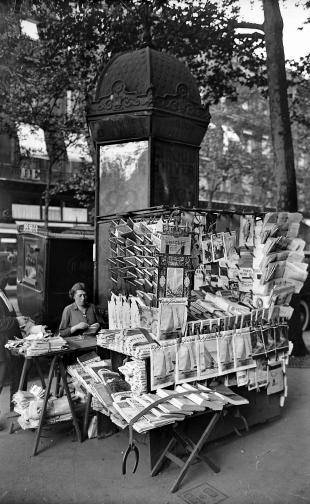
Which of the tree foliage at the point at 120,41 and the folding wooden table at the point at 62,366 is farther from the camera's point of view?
the tree foliage at the point at 120,41

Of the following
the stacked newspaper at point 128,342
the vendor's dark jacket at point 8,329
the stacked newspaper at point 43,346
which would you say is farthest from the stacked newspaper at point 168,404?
the vendor's dark jacket at point 8,329

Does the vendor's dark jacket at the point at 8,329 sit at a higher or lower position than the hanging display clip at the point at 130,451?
higher

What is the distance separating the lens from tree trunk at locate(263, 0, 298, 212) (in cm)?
788

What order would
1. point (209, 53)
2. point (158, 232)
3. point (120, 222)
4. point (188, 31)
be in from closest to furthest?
point (158, 232) → point (120, 222) → point (188, 31) → point (209, 53)

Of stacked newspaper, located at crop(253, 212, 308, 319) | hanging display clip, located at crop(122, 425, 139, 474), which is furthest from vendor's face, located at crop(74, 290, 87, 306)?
hanging display clip, located at crop(122, 425, 139, 474)

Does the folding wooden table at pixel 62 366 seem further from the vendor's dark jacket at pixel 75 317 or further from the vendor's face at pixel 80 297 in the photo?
the vendor's face at pixel 80 297

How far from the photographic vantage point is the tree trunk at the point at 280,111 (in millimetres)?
7879

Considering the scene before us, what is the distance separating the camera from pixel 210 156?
21703 mm

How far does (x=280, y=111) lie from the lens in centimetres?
792

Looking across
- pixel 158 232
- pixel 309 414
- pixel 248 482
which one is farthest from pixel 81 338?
pixel 309 414

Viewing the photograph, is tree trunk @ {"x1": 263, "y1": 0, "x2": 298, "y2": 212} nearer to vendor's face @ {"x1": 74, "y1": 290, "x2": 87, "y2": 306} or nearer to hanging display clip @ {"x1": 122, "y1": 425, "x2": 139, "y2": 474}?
vendor's face @ {"x1": 74, "y1": 290, "x2": 87, "y2": 306}

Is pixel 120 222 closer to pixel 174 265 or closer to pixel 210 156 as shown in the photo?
pixel 174 265

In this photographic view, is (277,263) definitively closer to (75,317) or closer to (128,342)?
(128,342)

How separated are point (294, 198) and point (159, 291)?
4.73m
